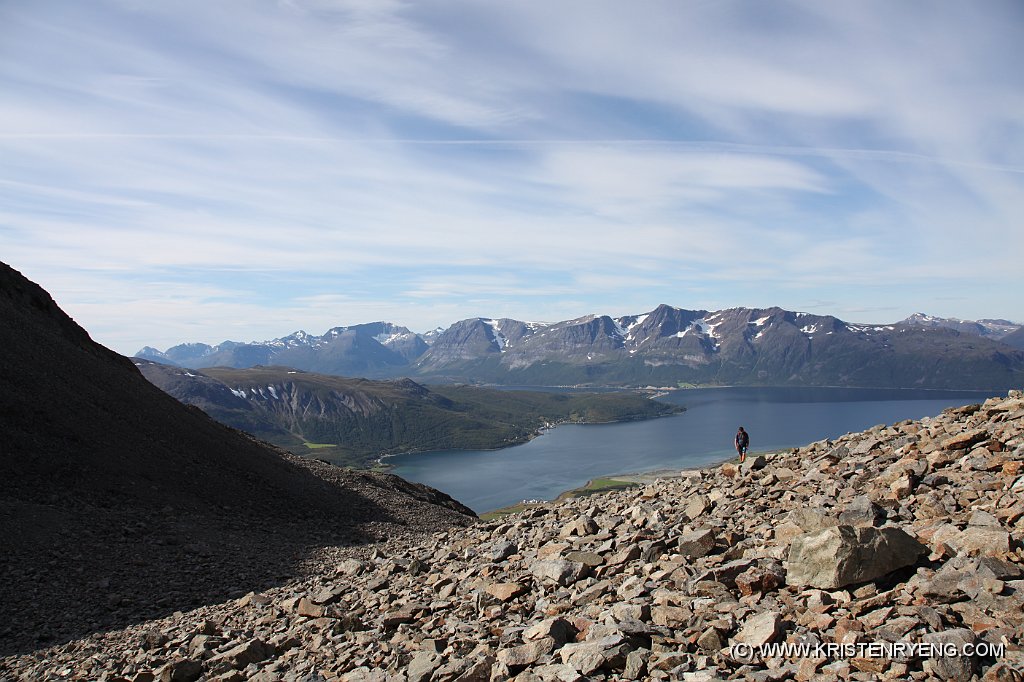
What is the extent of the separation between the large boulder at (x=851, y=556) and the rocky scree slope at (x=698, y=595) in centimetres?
3

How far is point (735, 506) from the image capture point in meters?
17.6

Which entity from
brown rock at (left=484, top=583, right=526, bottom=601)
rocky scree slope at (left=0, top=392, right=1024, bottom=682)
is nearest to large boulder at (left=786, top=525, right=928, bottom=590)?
rocky scree slope at (left=0, top=392, right=1024, bottom=682)

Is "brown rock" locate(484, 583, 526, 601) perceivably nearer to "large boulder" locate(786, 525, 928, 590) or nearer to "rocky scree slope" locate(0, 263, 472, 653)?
"large boulder" locate(786, 525, 928, 590)

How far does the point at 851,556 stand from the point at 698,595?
2852mm

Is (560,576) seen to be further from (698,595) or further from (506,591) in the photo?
(698,595)

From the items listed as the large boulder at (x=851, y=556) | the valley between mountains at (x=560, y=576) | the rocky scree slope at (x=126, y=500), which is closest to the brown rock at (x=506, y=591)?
the valley between mountains at (x=560, y=576)

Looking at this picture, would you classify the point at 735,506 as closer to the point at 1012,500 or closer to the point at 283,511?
the point at 1012,500

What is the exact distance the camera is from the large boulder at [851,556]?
1068cm

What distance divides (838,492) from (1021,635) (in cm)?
852

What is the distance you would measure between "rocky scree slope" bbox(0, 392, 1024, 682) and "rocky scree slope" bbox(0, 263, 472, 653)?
327 centimetres

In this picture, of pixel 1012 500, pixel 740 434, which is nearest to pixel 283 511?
pixel 740 434

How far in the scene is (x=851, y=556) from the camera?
10.7m

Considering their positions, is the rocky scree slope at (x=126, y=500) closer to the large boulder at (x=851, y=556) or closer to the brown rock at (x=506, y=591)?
the brown rock at (x=506, y=591)

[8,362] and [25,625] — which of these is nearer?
[25,625]
